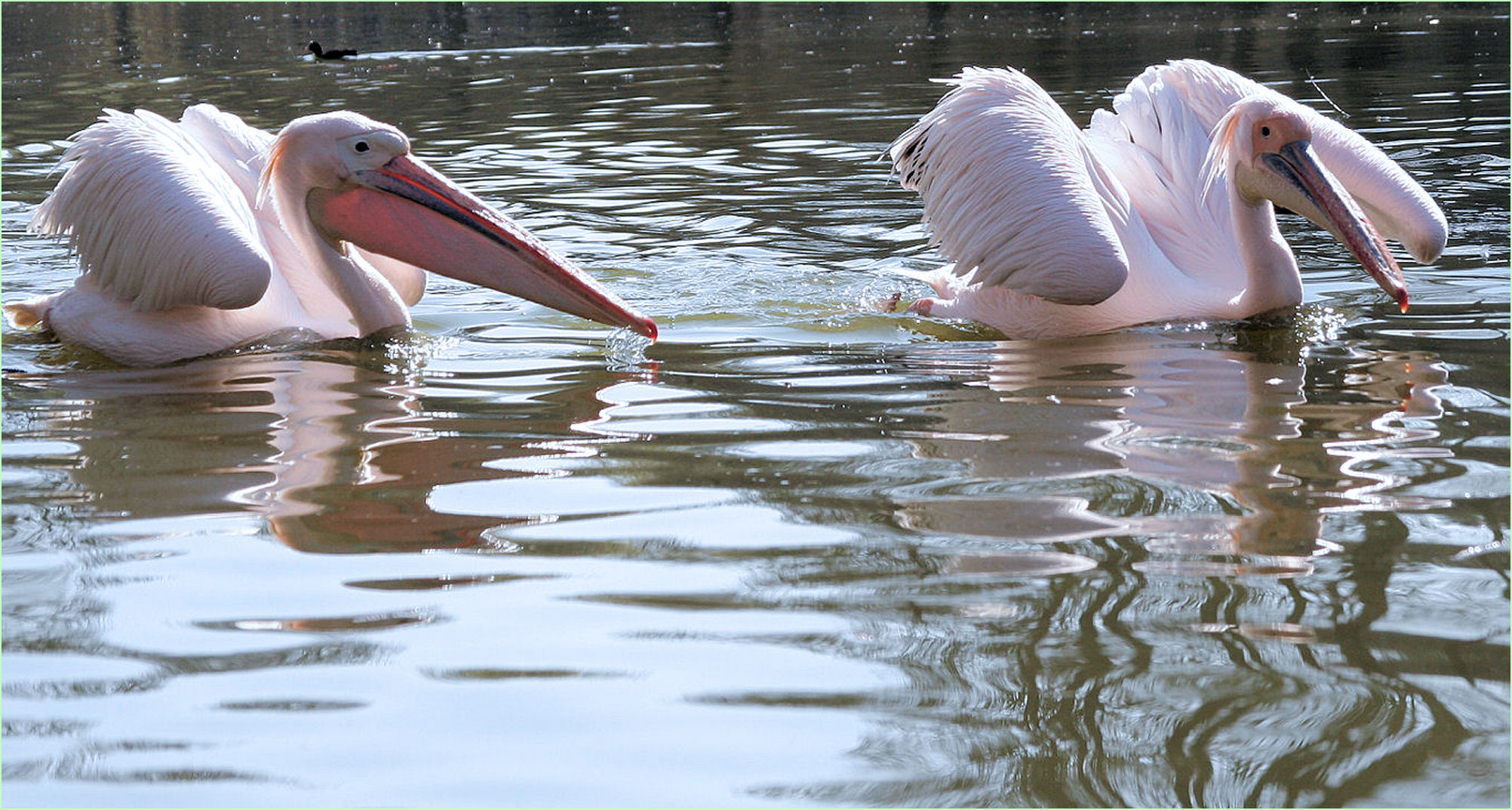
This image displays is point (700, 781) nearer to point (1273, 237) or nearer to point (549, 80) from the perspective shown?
point (1273, 237)

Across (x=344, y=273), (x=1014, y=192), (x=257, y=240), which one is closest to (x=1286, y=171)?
(x=1014, y=192)

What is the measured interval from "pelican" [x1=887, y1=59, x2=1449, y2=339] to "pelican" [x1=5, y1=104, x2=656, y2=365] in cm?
115

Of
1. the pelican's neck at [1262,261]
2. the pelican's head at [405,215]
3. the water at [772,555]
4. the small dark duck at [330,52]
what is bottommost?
the water at [772,555]

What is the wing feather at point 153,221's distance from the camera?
167 inches

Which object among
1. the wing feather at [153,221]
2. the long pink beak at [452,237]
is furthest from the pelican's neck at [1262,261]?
the wing feather at [153,221]

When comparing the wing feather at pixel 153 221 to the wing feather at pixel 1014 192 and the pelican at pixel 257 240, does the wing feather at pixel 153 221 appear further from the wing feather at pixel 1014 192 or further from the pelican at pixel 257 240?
the wing feather at pixel 1014 192

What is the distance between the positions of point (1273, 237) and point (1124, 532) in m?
2.27

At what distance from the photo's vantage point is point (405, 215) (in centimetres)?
439

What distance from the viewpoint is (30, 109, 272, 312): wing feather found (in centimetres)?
425

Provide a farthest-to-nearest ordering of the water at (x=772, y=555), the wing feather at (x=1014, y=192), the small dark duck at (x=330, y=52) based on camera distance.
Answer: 1. the small dark duck at (x=330, y=52)
2. the wing feather at (x=1014, y=192)
3. the water at (x=772, y=555)

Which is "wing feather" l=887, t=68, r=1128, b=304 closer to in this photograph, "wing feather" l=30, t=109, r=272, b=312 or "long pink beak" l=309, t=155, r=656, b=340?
"long pink beak" l=309, t=155, r=656, b=340

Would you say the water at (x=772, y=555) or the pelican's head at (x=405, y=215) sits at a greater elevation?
the pelican's head at (x=405, y=215)

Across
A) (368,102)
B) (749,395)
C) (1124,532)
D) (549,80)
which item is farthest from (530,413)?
(549,80)

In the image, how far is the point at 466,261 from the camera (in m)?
4.28
